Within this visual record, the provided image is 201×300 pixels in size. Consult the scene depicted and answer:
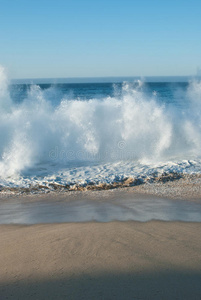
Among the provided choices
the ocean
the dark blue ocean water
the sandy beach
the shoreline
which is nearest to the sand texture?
Answer: the sandy beach

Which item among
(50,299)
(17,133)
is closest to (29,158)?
(17,133)

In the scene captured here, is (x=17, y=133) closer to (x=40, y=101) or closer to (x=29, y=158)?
(x=29, y=158)

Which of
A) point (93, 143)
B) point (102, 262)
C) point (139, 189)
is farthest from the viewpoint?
point (93, 143)

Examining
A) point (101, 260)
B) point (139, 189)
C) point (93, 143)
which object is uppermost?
point (93, 143)

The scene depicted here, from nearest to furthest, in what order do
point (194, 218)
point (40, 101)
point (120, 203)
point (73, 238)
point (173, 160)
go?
point (73, 238) → point (194, 218) → point (120, 203) → point (173, 160) → point (40, 101)

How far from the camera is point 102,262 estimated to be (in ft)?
10.7

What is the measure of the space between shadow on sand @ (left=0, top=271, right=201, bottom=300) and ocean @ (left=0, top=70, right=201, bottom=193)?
12.5ft

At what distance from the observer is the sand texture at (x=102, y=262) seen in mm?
2771

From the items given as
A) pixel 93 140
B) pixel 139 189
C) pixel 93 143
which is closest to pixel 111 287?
pixel 139 189

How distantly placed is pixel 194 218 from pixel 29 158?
5.40m

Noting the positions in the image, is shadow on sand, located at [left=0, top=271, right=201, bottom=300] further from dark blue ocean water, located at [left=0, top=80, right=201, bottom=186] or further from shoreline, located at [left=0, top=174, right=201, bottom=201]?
dark blue ocean water, located at [left=0, top=80, right=201, bottom=186]

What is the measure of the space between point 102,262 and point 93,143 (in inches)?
292

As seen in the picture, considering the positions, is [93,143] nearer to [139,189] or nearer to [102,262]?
[139,189]

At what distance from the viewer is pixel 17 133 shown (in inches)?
394
